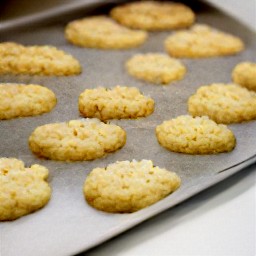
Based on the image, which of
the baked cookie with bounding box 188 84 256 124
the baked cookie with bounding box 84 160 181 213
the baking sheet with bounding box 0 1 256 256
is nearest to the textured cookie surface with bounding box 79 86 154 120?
the baking sheet with bounding box 0 1 256 256

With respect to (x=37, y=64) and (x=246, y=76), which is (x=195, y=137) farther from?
(x=37, y=64)

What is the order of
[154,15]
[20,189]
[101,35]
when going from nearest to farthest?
[20,189] → [101,35] → [154,15]

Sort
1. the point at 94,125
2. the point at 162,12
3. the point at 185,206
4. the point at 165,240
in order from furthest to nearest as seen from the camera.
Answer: the point at 162,12 < the point at 94,125 < the point at 185,206 < the point at 165,240

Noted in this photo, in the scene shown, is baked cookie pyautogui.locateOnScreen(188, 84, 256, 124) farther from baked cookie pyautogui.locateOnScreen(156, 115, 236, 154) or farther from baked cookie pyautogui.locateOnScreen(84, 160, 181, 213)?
baked cookie pyautogui.locateOnScreen(84, 160, 181, 213)

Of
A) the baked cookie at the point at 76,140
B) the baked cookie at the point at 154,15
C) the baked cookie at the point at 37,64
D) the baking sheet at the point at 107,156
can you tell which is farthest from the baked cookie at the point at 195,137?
the baked cookie at the point at 154,15

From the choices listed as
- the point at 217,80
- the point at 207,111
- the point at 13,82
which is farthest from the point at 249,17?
the point at 13,82

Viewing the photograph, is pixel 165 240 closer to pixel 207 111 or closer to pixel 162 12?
pixel 207 111

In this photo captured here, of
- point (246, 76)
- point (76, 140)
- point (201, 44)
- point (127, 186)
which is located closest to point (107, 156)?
point (76, 140)
